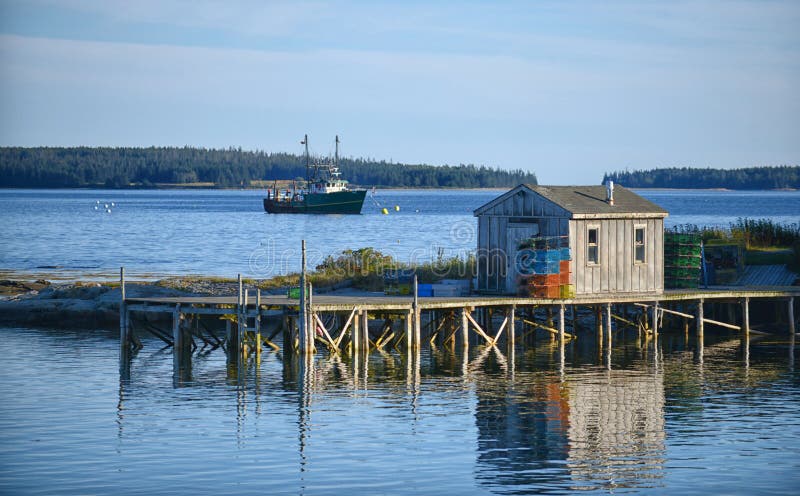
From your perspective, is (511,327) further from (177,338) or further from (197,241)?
(197,241)

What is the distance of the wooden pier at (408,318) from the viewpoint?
3812 centimetres

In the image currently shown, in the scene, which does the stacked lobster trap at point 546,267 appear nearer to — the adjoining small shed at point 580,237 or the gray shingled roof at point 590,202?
the adjoining small shed at point 580,237

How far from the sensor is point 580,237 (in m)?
41.7

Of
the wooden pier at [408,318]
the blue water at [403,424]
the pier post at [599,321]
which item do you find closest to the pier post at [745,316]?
the wooden pier at [408,318]

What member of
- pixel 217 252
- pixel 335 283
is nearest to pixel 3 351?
pixel 335 283

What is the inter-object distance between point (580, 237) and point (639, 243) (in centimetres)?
287

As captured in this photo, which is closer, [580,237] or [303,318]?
[303,318]

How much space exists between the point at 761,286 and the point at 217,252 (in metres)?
53.4

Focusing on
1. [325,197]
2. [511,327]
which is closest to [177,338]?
[511,327]

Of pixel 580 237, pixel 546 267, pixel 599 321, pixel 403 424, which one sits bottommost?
pixel 403 424

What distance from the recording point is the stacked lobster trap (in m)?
40.9

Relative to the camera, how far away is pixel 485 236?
43219 millimetres

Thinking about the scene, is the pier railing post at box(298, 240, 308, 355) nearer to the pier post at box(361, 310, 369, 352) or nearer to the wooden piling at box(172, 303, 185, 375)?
the pier post at box(361, 310, 369, 352)

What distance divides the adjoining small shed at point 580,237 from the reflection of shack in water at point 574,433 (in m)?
6.35
